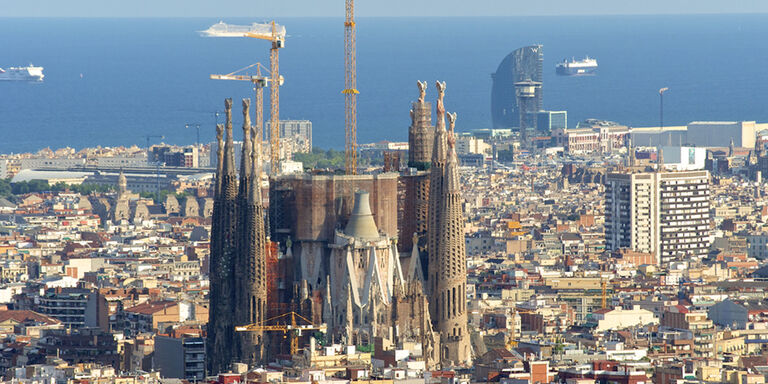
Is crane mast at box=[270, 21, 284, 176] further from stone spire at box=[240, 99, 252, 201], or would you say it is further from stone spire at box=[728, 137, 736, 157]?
stone spire at box=[728, 137, 736, 157]

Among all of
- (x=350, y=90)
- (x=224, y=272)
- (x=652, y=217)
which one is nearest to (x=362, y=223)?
(x=224, y=272)

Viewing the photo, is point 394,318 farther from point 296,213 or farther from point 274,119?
point 274,119

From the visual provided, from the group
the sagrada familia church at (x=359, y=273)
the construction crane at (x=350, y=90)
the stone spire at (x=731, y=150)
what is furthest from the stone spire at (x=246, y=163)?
the stone spire at (x=731, y=150)

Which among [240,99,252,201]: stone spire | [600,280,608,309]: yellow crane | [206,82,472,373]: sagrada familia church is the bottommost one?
[600,280,608,309]: yellow crane

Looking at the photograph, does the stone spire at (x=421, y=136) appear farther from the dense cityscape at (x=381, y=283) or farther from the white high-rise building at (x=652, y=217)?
the white high-rise building at (x=652, y=217)

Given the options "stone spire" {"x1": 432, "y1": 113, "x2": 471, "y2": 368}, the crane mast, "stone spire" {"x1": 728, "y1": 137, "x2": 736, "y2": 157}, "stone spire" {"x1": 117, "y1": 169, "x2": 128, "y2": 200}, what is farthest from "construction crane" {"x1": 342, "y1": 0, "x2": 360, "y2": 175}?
"stone spire" {"x1": 728, "y1": 137, "x2": 736, "y2": 157}

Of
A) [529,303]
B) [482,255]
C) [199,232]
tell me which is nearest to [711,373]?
[529,303]

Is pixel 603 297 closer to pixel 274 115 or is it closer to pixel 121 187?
pixel 274 115
